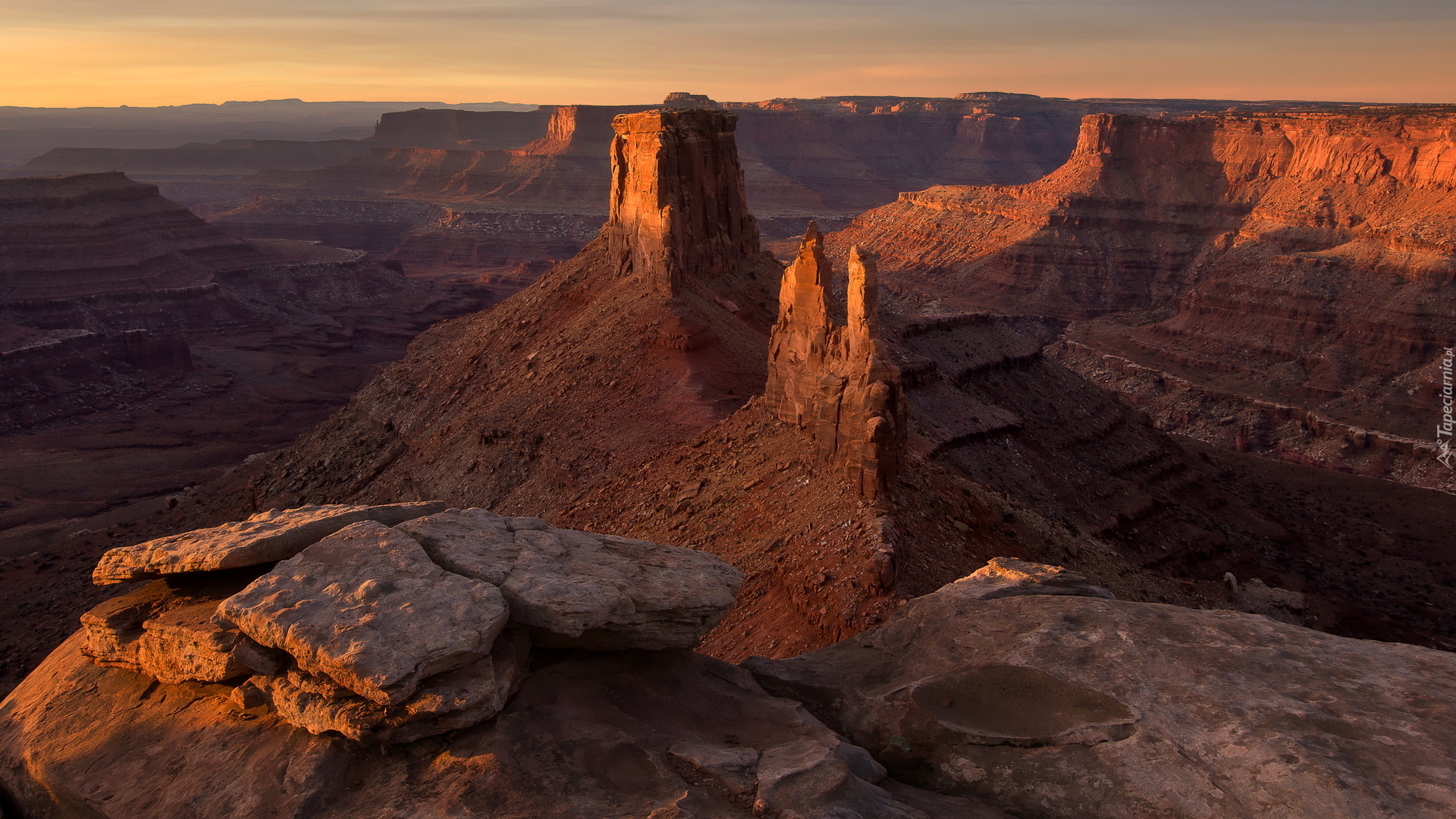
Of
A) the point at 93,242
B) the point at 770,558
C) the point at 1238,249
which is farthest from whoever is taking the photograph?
the point at 93,242

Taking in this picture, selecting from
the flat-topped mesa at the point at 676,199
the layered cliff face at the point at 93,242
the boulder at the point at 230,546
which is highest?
the flat-topped mesa at the point at 676,199

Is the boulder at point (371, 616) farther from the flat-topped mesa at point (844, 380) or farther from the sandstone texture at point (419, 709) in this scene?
the flat-topped mesa at point (844, 380)

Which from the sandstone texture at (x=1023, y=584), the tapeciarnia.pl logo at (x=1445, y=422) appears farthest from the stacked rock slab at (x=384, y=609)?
the tapeciarnia.pl logo at (x=1445, y=422)

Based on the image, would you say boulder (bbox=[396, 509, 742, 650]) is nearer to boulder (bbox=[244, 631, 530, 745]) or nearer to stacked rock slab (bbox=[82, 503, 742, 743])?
stacked rock slab (bbox=[82, 503, 742, 743])

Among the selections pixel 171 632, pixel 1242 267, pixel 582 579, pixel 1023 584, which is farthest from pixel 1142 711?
pixel 1242 267

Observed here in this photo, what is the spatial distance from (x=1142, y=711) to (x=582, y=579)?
714 centimetres

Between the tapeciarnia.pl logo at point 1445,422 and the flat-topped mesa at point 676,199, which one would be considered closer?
the flat-topped mesa at point 676,199

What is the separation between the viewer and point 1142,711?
470 inches

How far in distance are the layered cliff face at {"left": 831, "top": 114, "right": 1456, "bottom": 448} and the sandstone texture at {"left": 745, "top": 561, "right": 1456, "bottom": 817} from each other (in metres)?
71.3

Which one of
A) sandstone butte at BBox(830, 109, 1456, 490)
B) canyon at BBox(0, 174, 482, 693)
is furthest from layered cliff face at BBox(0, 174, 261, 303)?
sandstone butte at BBox(830, 109, 1456, 490)

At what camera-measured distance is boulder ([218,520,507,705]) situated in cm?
1077

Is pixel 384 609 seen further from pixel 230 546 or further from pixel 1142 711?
pixel 1142 711

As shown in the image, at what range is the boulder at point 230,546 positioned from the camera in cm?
1281

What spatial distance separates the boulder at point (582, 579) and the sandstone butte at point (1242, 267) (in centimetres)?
6746
